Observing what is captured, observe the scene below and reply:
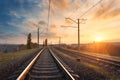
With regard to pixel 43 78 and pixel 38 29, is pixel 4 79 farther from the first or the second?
pixel 38 29

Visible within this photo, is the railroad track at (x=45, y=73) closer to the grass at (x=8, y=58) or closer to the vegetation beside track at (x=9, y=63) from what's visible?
the vegetation beside track at (x=9, y=63)

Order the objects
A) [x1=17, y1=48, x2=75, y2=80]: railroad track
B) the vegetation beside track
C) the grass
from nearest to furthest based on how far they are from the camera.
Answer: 1. [x1=17, y1=48, x2=75, y2=80]: railroad track
2. the vegetation beside track
3. the grass

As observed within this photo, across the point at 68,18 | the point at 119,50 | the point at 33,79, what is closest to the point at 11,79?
the point at 33,79

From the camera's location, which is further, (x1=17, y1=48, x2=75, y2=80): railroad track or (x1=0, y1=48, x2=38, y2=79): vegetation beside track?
(x1=0, y1=48, x2=38, y2=79): vegetation beside track

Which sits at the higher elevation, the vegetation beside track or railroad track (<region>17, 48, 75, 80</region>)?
railroad track (<region>17, 48, 75, 80</region>)


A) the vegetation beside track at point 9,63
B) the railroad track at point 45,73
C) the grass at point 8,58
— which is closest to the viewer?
the railroad track at point 45,73

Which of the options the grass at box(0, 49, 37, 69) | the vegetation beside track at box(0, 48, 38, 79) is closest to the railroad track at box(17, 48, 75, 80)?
the vegetation beside track at box(0, 48, 38, 79)

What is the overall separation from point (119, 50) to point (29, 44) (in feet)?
199

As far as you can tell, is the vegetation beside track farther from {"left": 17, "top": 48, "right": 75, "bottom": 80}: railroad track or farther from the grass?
{"left": 17, "top": 48, "right": 75, "bottom": 80}: railroad track

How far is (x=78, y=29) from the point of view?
160 feet

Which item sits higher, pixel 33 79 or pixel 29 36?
pixel 29 36

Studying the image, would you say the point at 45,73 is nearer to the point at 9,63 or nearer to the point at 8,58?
the point at 9,63

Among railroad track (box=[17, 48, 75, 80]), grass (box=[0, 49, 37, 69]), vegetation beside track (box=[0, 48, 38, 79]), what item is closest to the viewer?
railroad track (box=[17, 48, 75, 80])

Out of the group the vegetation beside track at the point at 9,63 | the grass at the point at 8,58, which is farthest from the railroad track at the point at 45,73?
the grass at the point at 8,58
